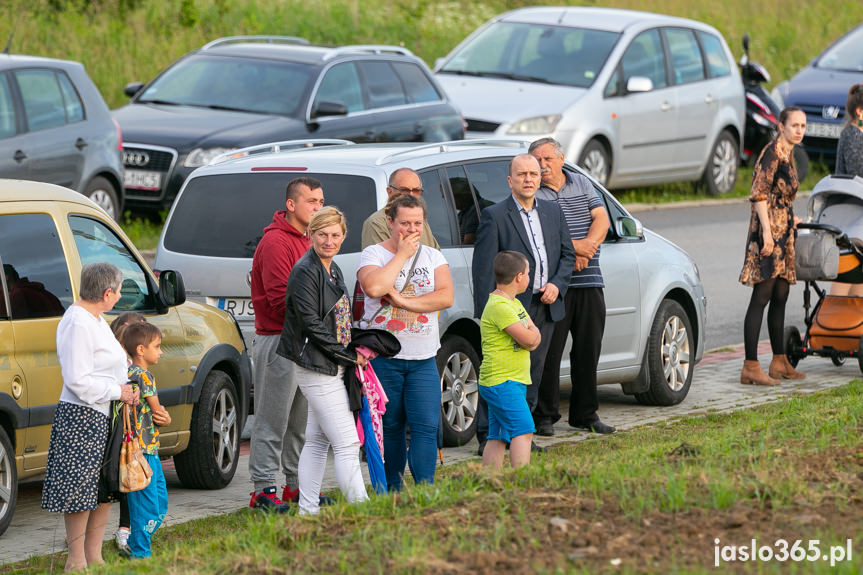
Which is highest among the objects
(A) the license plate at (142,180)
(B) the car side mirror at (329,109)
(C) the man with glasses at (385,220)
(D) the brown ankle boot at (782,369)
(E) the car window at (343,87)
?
(C) the man with glasses at (385,220)

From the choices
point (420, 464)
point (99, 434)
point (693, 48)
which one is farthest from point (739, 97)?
point (99, 434)

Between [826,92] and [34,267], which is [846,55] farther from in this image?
[34,267]

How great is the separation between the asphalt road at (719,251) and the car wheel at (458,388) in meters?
4.36

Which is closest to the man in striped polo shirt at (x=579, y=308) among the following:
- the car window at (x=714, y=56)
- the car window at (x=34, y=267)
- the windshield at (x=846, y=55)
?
the car window at (x=34, y=267)

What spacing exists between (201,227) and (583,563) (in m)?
4.58

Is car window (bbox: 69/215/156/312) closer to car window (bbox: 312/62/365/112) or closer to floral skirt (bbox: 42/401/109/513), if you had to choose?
floral skirt (bbox: 42/401/109/513)

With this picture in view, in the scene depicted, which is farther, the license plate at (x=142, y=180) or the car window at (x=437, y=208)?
the license plate at (x=142, y=180)

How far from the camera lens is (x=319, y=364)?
7086mm

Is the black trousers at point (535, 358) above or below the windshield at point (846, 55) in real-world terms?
below

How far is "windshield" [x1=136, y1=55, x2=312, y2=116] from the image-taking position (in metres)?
16.0

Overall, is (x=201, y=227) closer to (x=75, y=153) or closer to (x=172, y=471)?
(x=172, y=471)

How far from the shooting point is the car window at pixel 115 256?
25.4 ft

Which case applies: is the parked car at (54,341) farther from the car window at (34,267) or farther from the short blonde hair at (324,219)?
the short blonde hair at (324,219)

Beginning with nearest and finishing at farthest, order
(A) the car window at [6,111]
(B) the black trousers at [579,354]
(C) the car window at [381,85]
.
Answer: (B) the black trousers at [579,354], (A) the car window at [6,111], (C) the car window at [381,85]
